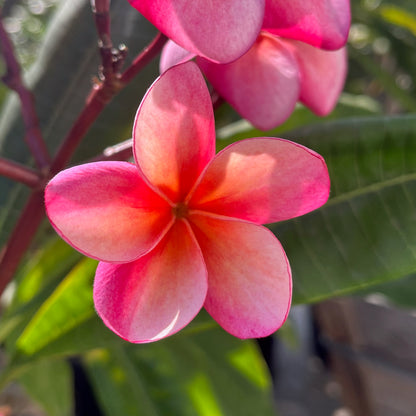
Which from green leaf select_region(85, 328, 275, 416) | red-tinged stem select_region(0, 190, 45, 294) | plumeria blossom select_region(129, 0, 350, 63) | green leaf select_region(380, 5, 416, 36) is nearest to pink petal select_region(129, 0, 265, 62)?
plumeria blossom select_region(129, 0, 350, 63)

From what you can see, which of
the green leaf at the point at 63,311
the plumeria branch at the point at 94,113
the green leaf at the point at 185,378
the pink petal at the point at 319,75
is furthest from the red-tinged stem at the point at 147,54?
the green leaf at the point at 185,378

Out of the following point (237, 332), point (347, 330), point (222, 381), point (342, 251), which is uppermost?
point (237, 332)

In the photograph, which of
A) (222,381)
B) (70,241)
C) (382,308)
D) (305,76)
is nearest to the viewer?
(70,241)

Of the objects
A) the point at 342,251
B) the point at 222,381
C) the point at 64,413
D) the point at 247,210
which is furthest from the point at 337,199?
the point at 64,413

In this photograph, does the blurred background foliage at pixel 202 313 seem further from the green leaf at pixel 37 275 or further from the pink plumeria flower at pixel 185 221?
the pink plumeria flower at pixel 185 221

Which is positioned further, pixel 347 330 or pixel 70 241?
pixel 347 330

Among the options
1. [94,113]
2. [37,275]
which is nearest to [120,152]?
[94,113]

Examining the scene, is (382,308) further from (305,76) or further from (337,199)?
(305,76)
